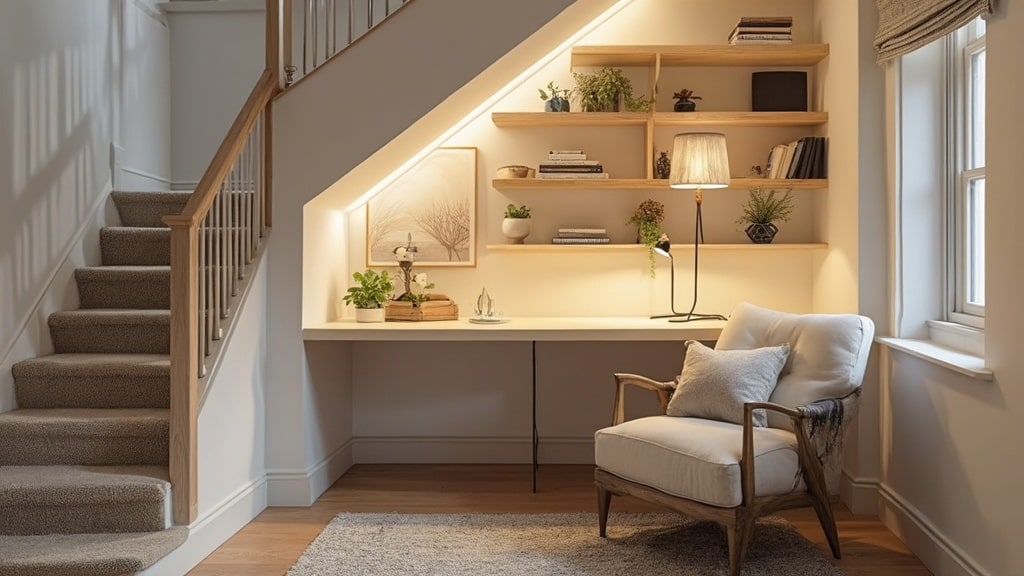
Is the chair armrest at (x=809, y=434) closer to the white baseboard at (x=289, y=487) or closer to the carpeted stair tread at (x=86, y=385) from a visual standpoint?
the white baseboard at (x=289, y=487)

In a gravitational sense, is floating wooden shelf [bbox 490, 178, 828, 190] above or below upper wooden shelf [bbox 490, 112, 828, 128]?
below

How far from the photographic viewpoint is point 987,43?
2.87m

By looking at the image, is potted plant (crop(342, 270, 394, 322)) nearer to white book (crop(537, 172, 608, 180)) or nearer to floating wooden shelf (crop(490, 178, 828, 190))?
floating wooden shelf (crop(490, 178, 828, 190))

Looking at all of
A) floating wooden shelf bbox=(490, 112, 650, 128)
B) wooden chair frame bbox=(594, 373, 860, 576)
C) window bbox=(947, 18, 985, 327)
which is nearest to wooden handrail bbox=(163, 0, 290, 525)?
floating wooden shelf bbox=(490, 112, 650, 128)

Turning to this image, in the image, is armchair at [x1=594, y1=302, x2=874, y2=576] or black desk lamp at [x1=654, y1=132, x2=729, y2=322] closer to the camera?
armchair at [x1=594, y1=302, x2=874, y2=576]

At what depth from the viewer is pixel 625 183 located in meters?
4.39

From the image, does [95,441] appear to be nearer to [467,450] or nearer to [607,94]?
[467,450]

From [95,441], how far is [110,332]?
2.41 ft

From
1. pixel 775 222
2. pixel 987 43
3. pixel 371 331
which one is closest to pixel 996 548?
pixel 987 43

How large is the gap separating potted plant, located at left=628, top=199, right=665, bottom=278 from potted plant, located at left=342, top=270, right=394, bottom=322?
131 centimetres

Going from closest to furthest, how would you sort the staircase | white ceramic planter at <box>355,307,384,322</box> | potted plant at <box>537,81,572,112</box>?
the staircase → white ceramic planter at <box>355,307,384,322</box> → potted plant at <box>537,81,572,112</box>

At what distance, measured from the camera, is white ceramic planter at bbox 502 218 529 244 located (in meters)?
4.54

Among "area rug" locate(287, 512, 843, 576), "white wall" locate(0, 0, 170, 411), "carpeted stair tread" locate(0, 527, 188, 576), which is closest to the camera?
"carpeted stair tread" locate(0, 527, 188, 576)

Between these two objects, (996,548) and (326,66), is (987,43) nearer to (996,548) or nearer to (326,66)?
(996,548)
